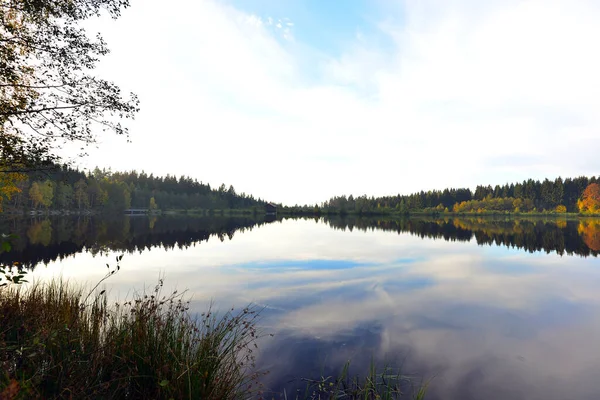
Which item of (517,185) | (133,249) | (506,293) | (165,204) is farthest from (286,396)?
(517,185)

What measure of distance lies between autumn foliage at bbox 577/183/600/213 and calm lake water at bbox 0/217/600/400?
159m

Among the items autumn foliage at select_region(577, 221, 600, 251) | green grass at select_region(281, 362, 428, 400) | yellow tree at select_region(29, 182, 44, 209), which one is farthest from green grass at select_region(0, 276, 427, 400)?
yellow tree at select_region(29, 182, 44, 209)

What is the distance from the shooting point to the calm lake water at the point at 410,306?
27.7ft

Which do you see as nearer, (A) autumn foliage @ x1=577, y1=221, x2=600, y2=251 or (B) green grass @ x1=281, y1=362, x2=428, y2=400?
(B) green grass @ x1=281, y1=362, x2=428, y2=400

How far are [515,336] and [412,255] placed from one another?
19.1 m

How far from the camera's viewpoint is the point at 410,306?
14.2 metres

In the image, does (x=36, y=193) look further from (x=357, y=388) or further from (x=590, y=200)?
(x=590, y=200)

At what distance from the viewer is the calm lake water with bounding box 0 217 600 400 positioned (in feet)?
27.7

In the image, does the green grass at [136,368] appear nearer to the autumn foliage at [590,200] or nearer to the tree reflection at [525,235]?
the tree reflection at [525,235]

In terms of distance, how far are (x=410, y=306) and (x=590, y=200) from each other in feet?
631

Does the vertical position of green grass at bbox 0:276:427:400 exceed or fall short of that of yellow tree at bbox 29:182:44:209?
it falls short

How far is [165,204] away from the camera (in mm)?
193000

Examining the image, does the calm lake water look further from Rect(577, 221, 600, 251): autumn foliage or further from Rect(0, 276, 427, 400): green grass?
Rect(577, 221, 600, 251): autumn foliage

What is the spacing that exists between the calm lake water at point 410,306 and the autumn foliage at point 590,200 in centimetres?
15876
